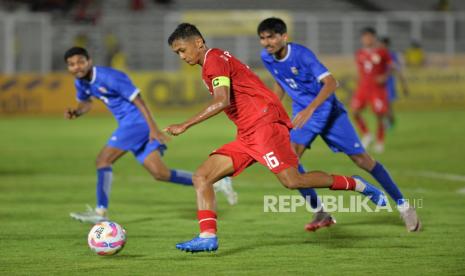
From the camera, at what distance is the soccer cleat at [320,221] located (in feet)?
33.1

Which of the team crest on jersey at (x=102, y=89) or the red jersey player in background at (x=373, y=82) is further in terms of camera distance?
the red jersey player in background at (x=373, y=82)

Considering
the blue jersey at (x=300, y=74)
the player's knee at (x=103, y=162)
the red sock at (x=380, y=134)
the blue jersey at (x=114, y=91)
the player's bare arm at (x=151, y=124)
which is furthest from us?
the red sock at (x=380, y=134)

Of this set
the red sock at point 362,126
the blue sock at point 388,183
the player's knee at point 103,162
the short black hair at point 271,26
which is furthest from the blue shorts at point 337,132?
the red sock at point 362,126

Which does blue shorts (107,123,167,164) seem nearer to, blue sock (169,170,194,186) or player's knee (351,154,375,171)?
blue sock (169,170,194,186)

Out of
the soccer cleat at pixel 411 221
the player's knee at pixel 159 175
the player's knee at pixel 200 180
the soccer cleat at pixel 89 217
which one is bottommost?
the soccer cleat at pixel 411 221

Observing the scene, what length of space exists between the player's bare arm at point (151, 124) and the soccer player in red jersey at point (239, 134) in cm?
184

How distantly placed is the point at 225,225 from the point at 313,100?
172 cm

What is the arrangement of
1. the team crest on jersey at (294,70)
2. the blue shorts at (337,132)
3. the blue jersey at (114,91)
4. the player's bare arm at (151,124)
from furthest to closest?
the blue jersey at (114,91), the player's bare arm at (151,124), the blue shorts at (337,132), the team crest on jersey at (294,70)

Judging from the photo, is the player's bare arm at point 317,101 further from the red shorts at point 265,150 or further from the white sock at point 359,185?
the white sock at point 359,185

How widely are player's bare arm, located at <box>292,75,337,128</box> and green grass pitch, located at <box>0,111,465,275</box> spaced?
3.89 feet

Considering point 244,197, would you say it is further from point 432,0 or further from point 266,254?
point 432,0

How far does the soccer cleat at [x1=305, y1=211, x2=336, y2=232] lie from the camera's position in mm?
10094

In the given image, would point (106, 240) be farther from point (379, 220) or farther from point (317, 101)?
point (379, 220)

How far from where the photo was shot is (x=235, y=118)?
8.80m
